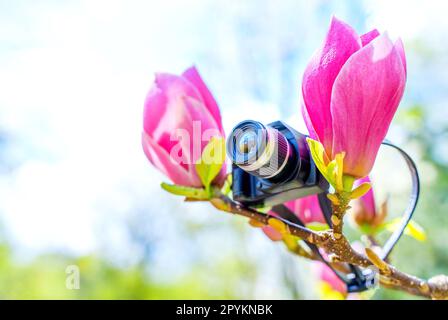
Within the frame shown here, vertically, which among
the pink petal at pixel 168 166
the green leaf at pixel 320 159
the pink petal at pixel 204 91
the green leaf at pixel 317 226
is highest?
the pink petal at pixel 204 91

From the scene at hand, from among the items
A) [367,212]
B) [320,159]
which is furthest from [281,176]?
[367,212]

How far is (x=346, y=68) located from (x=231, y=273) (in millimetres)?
3838

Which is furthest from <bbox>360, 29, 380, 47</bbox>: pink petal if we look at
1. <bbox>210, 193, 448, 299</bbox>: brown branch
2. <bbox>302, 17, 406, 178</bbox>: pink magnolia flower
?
<bbox>210, 193, 448, 299</bbox>: brown branch

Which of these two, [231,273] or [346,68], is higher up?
[346,68]

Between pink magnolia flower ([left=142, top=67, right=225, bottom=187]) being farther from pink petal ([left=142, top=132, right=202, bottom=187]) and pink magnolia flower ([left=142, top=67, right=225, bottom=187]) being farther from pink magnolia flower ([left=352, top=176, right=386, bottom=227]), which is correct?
pink magnolia flower ([left=352, top=176, right=386, bottom=227])

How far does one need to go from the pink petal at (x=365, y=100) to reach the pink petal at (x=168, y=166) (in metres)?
0.11

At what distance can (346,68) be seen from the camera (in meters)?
0.31

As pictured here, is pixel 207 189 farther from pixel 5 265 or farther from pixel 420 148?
pixel 5 265

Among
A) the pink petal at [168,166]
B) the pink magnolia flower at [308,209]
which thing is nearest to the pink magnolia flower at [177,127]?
the pink petal at [168,166]

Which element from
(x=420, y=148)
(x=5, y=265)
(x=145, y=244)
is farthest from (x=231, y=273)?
(x=420, y=148)

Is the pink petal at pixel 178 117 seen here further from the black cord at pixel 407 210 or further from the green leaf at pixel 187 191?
the black cord at pixel 407 210

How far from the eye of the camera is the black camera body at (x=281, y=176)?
0.33 m

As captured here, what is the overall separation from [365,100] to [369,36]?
0.04 metres

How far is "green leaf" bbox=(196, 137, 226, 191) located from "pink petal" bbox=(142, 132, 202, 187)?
11 millimetres
